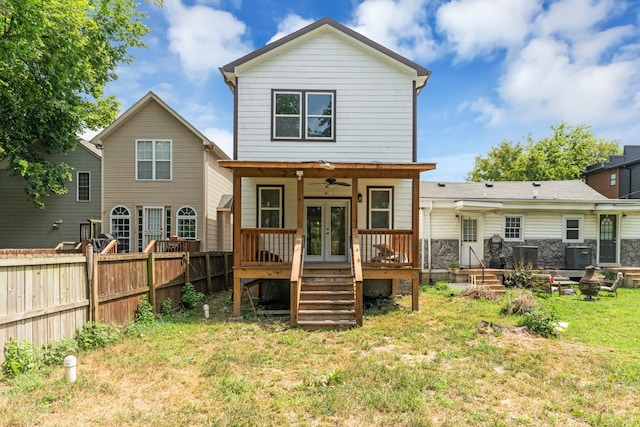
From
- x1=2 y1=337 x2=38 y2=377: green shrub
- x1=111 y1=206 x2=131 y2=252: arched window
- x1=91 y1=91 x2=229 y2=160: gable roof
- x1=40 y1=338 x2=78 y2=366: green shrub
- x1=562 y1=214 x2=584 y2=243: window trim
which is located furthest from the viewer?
x1=562 y1=214 x2=584 y2=243: window trim

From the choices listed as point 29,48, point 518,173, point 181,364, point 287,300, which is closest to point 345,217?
point 287,300

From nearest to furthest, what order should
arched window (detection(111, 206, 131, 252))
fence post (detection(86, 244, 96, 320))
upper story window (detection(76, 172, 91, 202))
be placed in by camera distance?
fence post (detection(86, 244, 96, 320))
arched window (detection(111, 206, 131, 252))
upper story window (detection(76, 172, 91, 202))

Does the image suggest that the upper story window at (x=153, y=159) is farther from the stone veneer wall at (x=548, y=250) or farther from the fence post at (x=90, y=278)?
the stone veneer wall at (x=548, y=250)

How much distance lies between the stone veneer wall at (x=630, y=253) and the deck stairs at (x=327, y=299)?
13.3 metres

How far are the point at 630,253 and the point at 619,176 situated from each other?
30.8ft

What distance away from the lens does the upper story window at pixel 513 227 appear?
14477 mm

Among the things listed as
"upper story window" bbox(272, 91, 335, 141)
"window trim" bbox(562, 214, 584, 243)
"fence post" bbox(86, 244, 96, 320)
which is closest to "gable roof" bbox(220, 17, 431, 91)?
"upper story window" bbox(272, 91, 335, 141)

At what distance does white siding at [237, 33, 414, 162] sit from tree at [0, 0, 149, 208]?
19.1 feet

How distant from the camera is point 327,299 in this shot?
8.28 meters

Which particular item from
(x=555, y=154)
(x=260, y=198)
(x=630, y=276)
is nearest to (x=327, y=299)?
(x=260, y=198)

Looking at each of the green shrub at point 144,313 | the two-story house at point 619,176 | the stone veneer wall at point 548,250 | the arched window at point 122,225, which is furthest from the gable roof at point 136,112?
the two-story house at point 619,176

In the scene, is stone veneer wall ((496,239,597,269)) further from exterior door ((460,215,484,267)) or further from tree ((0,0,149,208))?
tree ((0,0,149,208))

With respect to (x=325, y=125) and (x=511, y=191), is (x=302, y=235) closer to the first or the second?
(x=325, y=125)

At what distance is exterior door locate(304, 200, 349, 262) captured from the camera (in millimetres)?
11234
